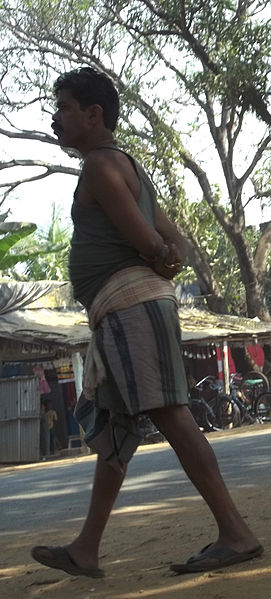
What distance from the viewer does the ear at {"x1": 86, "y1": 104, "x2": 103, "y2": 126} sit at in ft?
12.7

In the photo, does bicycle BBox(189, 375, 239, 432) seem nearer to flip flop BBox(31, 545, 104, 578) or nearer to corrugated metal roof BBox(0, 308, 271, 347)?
corrugated metal roof BBox(0, 308, 271, 347)

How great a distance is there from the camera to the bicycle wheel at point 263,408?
23356 millimetres

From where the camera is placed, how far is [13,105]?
27.5 m

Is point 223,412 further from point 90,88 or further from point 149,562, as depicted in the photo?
point 90,88

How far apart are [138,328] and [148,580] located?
884 millimetres

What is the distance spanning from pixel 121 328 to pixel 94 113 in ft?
2.83

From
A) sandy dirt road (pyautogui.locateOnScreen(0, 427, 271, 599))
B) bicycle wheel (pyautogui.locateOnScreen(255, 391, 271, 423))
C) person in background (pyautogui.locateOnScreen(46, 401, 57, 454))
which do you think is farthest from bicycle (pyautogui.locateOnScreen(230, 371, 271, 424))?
sandy dirt road (pyautogui.locateOnScreen(0, 427, 271, 599))

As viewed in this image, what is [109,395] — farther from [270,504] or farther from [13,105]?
[13,105]

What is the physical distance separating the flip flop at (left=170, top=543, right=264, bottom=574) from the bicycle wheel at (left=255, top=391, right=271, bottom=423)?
20.0 metres

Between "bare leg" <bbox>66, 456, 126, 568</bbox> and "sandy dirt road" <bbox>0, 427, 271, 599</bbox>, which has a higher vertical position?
"bare leg" <bbox>66, 456, 126, 568</bbox>

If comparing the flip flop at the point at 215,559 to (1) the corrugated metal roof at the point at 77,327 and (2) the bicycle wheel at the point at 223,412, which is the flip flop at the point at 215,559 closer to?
(1) the corrugated metal roof at the point at 77,327

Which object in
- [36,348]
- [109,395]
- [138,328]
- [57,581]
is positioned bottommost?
[57,581]

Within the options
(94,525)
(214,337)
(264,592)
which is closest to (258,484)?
(94,525)

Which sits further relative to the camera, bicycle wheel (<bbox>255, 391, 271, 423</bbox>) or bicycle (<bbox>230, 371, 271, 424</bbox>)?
bicycle wheel (<bbox>255, 391, 271, 423</bbox>)
